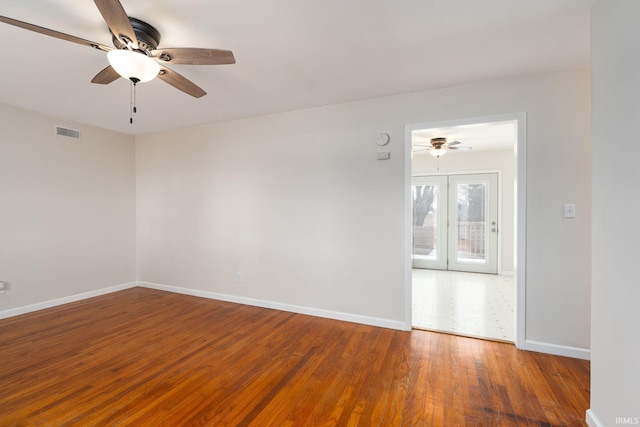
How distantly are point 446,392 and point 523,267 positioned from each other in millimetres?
1415

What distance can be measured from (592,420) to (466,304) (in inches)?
89.5

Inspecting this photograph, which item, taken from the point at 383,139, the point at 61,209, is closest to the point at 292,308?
the point at 383,139

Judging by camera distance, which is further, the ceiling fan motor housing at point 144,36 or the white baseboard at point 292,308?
the white baseboard at point 292,308

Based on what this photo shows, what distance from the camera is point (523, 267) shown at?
2598 millimetres

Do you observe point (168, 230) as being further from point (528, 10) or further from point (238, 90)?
point (528, 10)

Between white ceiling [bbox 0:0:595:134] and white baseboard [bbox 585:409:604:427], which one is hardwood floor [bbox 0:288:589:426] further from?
white ceiling [bbox 0:0:595:134]

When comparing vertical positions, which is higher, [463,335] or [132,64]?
[132,64]

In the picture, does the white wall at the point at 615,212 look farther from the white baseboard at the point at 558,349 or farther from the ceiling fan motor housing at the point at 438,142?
the ceiling fan motor housing at the point at 438,142

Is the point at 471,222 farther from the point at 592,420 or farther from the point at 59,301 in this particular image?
the point at 59,301

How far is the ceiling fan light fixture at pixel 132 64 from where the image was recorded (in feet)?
5.60

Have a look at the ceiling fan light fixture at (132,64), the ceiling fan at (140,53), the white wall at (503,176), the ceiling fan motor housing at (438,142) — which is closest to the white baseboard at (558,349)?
the ceiling fan motor housing at (438,142)

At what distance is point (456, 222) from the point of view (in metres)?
5.94

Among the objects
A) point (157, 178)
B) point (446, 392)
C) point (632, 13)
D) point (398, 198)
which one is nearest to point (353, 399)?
point (446, 392)

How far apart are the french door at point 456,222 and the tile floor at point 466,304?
0.47 m
